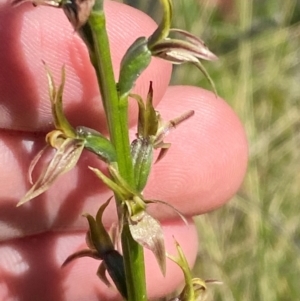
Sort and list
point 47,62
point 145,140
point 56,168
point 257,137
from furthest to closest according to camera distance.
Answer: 1. point 257,137
2. point 47,62
3. point 145,140
4. point 56,168

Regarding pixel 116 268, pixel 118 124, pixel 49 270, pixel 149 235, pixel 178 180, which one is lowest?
pixel 49 270

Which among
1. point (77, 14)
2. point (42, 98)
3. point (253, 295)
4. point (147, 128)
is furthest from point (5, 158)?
point (253, 295)

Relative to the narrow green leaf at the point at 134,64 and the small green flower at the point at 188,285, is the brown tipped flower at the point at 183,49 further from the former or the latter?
the small green flower at the point at 188,285

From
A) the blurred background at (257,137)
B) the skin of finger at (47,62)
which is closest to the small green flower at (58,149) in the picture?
the skin of finger at (47,62)

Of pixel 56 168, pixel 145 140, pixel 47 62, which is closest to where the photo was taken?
pixel 56 168

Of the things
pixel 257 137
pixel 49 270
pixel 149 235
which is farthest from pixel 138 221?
pixel 257 137

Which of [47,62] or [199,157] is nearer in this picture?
[47,62]

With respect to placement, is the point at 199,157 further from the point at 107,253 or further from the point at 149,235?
the point at 149,235

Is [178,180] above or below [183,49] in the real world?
below
